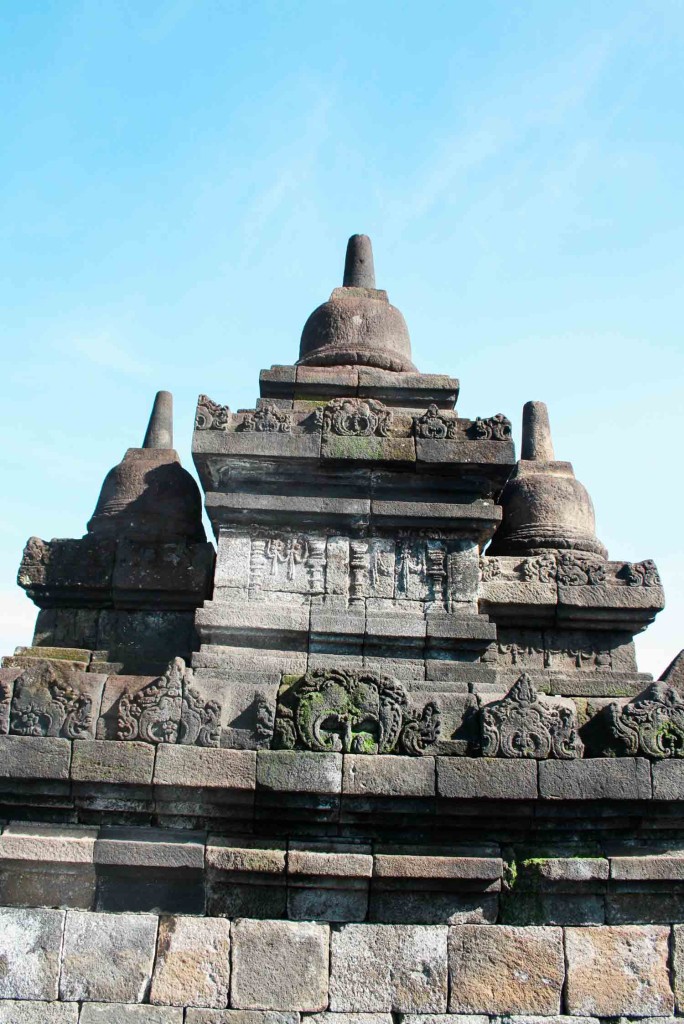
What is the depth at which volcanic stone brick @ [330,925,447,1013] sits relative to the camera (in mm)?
4801

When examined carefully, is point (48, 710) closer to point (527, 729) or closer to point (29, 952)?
point (29, 952)

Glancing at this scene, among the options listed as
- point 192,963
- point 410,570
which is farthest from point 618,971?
Answer: point 410,570

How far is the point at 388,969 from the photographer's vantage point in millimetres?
4852

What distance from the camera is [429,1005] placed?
15.8 ft

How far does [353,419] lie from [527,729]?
100 inches

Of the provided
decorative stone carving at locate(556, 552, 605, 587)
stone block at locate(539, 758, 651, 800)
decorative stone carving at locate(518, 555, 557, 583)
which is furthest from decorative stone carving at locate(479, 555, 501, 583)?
stone block at locate(539, 758, 651, 800)

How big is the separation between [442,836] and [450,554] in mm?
2031

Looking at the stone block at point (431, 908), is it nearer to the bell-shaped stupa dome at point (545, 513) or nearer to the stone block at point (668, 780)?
the stone block at point (668, 780)

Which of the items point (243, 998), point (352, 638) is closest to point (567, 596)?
point (352, 638)

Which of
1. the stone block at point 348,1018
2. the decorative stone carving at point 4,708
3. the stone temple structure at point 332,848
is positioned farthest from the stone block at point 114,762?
the stone block at point 348,1018

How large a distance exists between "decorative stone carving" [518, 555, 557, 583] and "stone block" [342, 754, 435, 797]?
2175 mm

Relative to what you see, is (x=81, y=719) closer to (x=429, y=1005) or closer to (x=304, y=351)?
(x=429, y=1005)

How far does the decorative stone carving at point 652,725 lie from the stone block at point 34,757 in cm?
310

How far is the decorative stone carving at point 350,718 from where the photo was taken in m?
5.08
